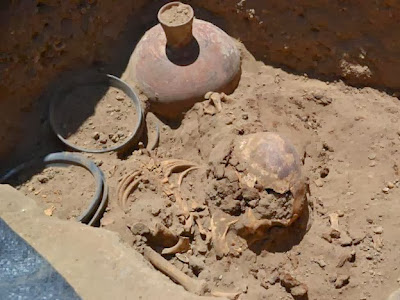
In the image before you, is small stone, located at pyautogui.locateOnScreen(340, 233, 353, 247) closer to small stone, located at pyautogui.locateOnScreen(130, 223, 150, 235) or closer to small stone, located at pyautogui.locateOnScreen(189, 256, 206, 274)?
small stone, located at pyautogui.locateOnScreen(189, 256, 206, 274)

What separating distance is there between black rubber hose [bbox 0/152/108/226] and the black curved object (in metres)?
0.98

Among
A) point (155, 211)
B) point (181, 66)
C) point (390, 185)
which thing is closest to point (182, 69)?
point (181, 66)

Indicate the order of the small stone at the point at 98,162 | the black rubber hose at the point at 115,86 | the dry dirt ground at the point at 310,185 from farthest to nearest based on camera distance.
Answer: the black rubber hose at the point at 115,86
the small stone at the point at 98,162
the dry dirt ground at the point at 310,185

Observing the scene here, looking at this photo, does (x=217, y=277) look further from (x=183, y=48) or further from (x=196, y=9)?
(x=196, y=9)

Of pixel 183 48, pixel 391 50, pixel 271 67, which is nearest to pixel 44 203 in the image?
pixel 183 48

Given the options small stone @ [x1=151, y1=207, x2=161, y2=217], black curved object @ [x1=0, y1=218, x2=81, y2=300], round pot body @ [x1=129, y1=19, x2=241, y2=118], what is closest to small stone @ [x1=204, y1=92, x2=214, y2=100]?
round pot body @ [x1=129, y1=19, x2=241, y2=118]

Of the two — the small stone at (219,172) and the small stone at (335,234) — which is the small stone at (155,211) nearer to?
the small stone at (219,172)

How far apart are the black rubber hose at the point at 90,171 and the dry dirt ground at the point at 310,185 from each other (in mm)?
72

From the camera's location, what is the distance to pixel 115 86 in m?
4.90

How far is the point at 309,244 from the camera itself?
4.02 meters

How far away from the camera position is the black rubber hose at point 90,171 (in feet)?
12.9

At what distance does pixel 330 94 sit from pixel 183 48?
1422 mm

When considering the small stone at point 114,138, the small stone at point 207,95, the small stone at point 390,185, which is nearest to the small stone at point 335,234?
the small stone at point 390,185

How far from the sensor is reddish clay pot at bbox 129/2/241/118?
4.77 metres
